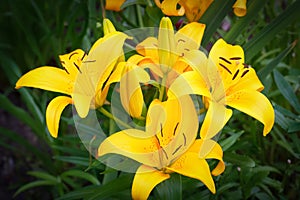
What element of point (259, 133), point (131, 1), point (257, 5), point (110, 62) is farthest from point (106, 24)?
point (259, 133)

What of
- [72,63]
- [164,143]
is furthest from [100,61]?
[164,143]

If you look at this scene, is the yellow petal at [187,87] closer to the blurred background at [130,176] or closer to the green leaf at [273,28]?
the blurred background at [130,176]

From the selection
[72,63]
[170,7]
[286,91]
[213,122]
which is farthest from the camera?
[286,91]

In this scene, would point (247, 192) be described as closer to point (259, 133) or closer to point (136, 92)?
point (259, 133)

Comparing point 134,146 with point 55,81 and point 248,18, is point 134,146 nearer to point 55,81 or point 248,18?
point 55,81

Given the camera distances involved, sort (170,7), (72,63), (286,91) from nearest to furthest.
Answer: (72,63), (170,7), (286,91)

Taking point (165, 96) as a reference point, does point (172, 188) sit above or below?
below
